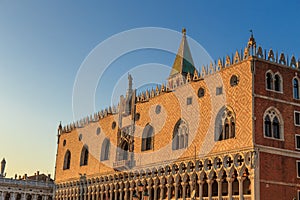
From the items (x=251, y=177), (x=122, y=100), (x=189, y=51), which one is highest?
(x=189, y=51)

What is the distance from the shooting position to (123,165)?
3506 cm

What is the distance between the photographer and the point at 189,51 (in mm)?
47969

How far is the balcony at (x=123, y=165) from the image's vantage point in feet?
114

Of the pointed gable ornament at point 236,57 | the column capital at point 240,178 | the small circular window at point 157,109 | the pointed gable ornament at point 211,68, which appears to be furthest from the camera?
the small circular window at point 157,109

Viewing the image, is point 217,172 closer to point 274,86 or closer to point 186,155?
point 186,155

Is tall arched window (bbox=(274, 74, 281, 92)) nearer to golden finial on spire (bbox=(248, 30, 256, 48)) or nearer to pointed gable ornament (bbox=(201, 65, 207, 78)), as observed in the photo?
golden finial on spire (bbox=(248, 30, 256, 48))

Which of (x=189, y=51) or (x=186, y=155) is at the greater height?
(x=189, y=51)

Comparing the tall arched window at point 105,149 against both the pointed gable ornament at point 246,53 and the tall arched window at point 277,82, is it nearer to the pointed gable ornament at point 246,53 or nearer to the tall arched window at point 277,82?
the pointed gable ornament at point 246,53

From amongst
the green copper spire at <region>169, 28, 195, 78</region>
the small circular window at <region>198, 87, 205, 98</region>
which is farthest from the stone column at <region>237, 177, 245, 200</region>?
the green copper spire at <region>169, 28, 195, 78</region>

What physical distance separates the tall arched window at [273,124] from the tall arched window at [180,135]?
6109 millimetres

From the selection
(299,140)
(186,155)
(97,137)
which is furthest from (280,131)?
(97,137)

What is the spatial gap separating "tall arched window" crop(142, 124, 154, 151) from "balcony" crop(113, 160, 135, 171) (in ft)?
5.53

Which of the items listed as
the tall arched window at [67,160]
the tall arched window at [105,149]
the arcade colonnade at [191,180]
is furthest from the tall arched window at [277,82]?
the tall arched window at [67,160]

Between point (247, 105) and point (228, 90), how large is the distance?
2063mm
